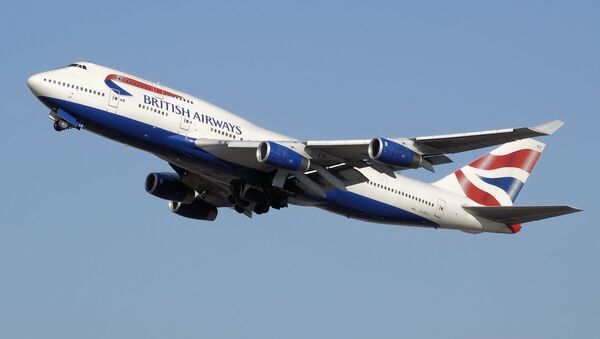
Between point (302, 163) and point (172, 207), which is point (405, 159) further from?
point (172, 207)

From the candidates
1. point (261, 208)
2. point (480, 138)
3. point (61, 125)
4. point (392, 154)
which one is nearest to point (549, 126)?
point (480, 138)

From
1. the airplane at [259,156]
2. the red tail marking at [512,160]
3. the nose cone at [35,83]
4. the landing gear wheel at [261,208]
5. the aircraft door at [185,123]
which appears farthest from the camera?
the red tail marking at [512,160]

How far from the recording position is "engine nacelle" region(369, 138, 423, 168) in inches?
1647

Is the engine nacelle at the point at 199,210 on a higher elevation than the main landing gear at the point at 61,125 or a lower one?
lower

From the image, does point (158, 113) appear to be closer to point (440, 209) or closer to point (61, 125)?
point (61, 125)

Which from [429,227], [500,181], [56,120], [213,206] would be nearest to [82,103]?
[56,120]

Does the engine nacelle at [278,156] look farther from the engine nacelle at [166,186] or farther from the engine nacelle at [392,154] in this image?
the engine nacelle at [166,186]

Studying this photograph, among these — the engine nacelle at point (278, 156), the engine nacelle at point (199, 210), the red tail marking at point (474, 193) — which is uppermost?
the red tail marking at point (474, 193)

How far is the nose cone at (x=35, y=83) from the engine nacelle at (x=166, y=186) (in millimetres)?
8304

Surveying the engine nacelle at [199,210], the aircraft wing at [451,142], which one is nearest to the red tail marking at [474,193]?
the aircraft wing at [451,142]

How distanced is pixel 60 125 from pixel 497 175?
73.8ft

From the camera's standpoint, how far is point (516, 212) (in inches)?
1909

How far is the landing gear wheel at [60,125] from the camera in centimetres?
4338

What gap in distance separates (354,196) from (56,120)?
13.3 m
